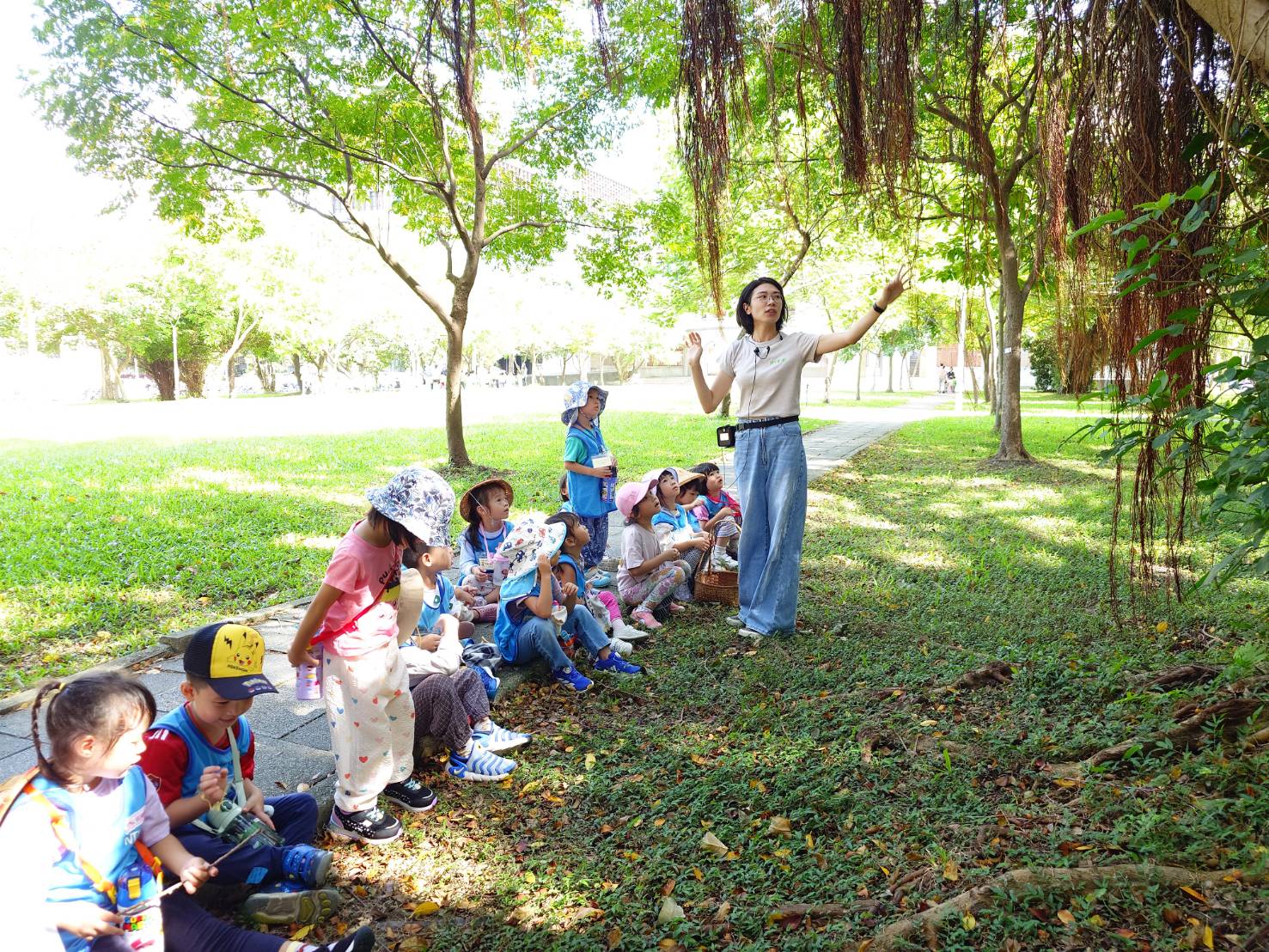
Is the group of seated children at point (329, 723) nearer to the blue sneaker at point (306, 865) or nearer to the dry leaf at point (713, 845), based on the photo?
the blue sneaker at point (306, 865)

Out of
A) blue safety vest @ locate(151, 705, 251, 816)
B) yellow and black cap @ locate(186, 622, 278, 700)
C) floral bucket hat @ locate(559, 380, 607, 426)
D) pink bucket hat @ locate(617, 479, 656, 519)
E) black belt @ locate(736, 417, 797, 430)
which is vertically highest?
floral bucket hat @ locate(559, 380, 607, 426)

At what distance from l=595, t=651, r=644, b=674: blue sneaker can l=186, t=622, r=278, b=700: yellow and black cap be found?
2.23 meters

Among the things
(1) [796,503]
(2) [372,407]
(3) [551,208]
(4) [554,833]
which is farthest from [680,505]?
(2) [372,407]

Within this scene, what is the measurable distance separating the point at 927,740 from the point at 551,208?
9716 mm

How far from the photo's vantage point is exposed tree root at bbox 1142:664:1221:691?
3559mm

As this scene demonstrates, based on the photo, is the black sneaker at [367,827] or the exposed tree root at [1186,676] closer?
the black sneaker at [367,827]

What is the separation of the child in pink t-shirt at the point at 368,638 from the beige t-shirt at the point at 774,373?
7.18 feet

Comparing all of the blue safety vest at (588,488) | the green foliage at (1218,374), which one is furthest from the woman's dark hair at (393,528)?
the blue safety vest at (588,488)

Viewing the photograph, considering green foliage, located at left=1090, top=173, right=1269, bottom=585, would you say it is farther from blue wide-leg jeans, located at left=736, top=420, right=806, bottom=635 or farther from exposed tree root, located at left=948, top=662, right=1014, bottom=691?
blue wide-leg jeans, located at left=736, top=420, right=806, bottom=635

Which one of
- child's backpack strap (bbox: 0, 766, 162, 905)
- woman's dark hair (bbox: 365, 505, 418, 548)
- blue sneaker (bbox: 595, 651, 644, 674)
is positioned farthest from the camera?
blue sneaker (bbox: 595, 651, 644, 674)

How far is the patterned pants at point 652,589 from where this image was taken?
536 centimetres

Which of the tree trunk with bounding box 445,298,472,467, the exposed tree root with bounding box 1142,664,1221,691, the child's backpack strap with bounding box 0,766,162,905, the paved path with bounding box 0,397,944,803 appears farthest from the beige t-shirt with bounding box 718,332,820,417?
the tree trunk with bounding box 445,298,472,467

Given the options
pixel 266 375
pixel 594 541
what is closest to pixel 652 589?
pixel 594 541

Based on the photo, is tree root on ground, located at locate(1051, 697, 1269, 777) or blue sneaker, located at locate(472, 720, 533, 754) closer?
tree root on ground, located at locate(1051, 697, 1269, 777)
